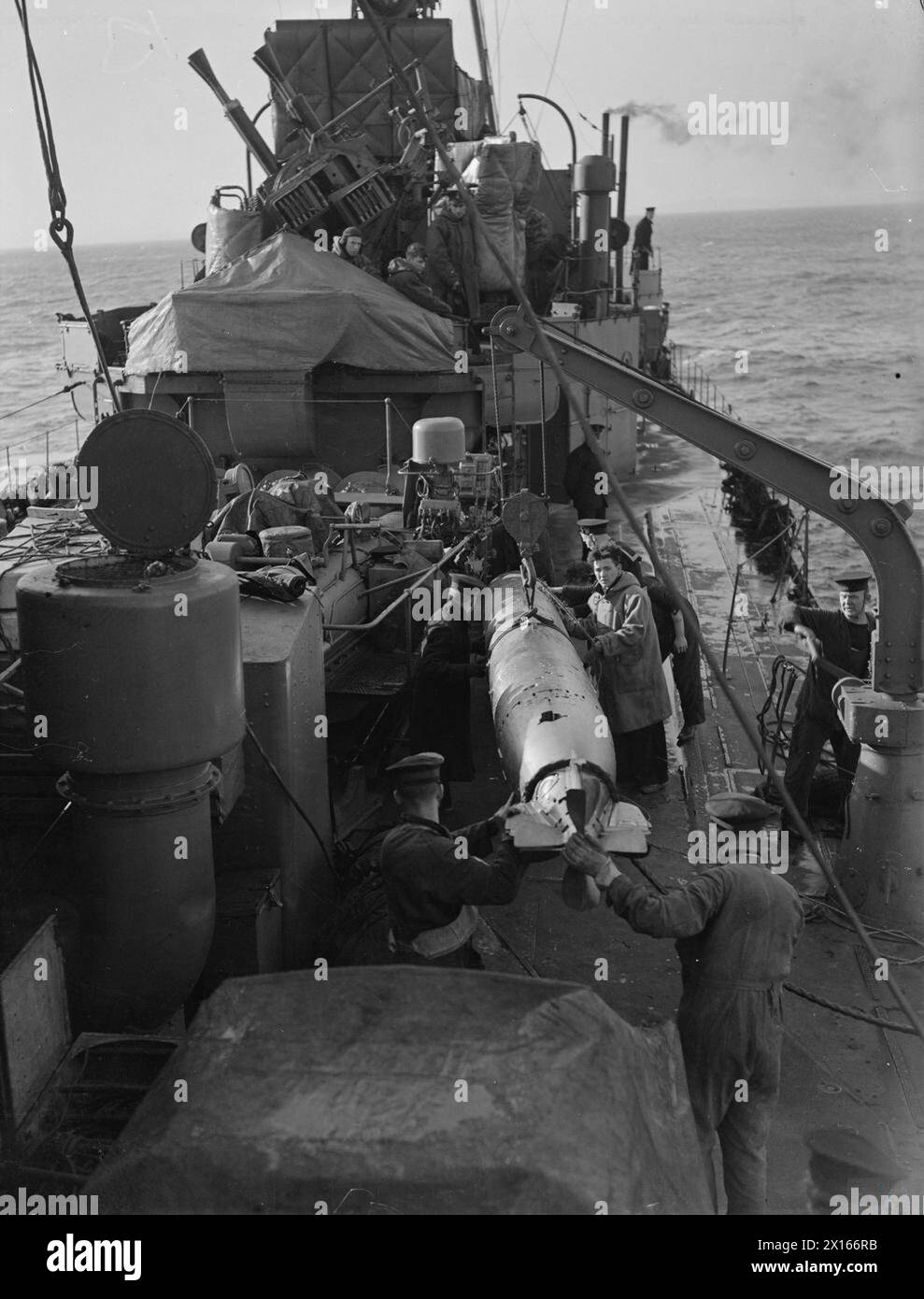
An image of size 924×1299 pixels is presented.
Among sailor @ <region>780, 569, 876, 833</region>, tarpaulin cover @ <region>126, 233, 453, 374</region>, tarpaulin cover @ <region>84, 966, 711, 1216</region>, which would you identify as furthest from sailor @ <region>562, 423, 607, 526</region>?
tarpaulin cover @ <region>84, 966, 711, 1216</region>

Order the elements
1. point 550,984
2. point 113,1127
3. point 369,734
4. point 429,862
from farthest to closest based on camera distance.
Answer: point 369,734 < point 429,862 < point 113,1127 < point 550,984

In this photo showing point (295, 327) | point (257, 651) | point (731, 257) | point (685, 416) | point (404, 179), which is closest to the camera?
point (257, 651)

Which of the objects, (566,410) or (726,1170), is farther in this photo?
(566,410)

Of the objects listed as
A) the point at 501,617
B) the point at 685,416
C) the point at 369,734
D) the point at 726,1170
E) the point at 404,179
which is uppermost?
the point at 404,179

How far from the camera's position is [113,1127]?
18.9 ft

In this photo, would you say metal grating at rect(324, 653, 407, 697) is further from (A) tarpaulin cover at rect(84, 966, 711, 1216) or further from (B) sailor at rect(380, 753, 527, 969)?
(A) tarpaulin cover at rect(84, 966, 711, 1216)

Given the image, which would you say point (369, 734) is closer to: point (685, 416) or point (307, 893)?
point (307, 893)

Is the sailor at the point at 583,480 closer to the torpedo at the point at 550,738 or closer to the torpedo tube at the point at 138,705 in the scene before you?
the torpedo at the point at 550,738

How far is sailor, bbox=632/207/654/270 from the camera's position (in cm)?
3953

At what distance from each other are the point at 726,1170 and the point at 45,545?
16.6ft

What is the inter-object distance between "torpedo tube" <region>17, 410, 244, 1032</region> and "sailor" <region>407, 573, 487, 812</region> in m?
3.50

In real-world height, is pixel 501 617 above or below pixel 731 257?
below

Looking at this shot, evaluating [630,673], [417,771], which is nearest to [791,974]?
[630,673]

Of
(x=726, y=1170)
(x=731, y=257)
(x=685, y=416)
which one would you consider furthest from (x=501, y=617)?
(x=731, y=257)
